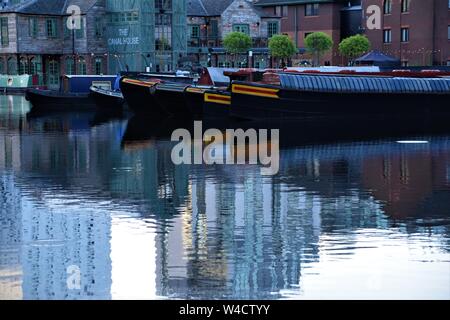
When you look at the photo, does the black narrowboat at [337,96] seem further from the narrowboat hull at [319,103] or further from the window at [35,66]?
the window at [35,66]

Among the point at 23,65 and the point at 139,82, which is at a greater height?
the point at 23,65

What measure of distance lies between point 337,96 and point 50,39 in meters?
38.1

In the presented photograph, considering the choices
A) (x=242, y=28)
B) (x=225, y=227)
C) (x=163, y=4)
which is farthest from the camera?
(x=242, y=28)

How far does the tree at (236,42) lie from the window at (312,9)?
9.05 meters

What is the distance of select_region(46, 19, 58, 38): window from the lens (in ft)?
263

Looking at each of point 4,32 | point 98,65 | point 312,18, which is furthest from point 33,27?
point 312,18

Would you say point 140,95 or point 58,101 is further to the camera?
point 58,101

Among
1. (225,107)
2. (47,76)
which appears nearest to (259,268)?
(225,107)

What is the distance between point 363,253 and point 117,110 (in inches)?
1764

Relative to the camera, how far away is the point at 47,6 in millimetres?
80062

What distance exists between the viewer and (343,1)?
88000mm

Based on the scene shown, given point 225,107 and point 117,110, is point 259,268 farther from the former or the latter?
point 117,110

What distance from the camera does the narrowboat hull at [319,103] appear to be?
149ft

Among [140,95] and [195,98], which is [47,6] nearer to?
[140,95]
